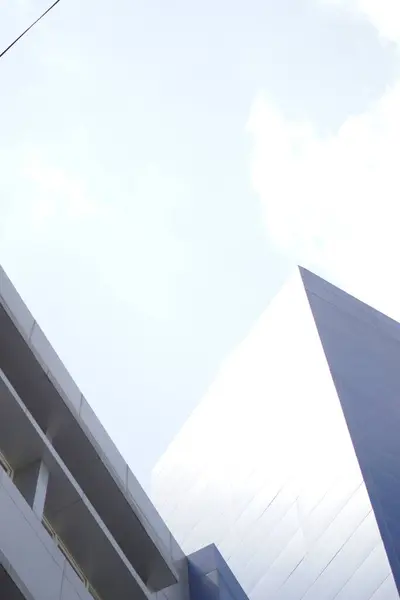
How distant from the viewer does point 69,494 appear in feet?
60.4

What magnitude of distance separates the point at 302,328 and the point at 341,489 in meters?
8.70

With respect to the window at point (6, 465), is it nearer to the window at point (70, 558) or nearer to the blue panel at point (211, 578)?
the window at point (70, 558)

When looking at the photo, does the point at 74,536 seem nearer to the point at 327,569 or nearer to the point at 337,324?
the point at 327,569

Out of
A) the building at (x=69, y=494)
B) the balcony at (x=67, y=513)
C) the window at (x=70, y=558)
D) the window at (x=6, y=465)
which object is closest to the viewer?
the building at (x=69, y=494)

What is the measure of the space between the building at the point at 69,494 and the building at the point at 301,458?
8.30 feet

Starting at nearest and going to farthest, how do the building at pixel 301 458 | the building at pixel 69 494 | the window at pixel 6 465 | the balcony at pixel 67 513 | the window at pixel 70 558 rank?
the building at pixel 69 494 < the balcony at pixel 67 513 < the window at pixel 6 465 < the window at pixel 70 558 < the building at pixel 301 458

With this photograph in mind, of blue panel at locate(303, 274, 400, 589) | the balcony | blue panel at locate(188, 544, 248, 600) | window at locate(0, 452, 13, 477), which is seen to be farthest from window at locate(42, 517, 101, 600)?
blue panel at locate(303, 274, 400, 589)

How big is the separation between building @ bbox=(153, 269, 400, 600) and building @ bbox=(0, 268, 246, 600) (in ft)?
8.30

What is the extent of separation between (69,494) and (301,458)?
9341mm

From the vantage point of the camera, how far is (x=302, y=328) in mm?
30328

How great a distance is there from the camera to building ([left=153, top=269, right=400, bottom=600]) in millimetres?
21422

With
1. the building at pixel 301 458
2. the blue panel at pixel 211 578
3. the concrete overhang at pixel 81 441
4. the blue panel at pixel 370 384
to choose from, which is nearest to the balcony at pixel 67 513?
the concrete overhang at pixel 81 441

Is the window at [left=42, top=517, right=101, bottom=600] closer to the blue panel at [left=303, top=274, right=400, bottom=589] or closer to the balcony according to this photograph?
the balcony

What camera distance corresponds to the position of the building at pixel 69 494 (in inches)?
629
